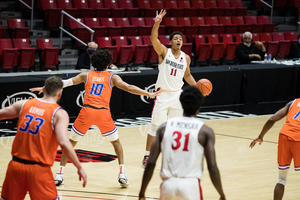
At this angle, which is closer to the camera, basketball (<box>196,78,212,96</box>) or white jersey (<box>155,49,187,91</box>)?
white jersey (<box>155,49,187,91</box>)

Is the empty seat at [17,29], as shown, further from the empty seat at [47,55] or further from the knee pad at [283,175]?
the knee pad at [283,175]

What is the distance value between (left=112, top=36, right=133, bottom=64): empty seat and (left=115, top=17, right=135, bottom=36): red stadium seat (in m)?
0.73

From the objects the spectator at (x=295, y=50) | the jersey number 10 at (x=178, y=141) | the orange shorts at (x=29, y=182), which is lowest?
the spectator at (x=295, y=50)

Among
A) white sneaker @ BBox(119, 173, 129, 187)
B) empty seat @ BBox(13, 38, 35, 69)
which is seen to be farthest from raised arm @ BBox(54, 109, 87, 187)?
empty seat @ BBox(13, 38, 35, 69)

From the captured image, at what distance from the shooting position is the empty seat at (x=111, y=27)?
15844 millimetres

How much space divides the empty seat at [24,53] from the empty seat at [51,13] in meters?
1.89

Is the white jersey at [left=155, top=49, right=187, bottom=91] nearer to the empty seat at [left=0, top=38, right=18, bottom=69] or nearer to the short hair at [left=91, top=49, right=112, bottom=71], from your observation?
the short hair at [left=91, top=49, right=112, bottom=71]

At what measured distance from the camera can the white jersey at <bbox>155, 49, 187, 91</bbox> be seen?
7816 millimetres

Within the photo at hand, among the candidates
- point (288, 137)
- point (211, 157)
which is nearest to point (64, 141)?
point (211, 157)

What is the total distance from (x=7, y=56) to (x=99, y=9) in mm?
4283

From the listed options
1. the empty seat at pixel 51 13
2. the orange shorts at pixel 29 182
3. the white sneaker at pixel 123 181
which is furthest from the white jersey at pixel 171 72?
the empty seat at pixel 51 13

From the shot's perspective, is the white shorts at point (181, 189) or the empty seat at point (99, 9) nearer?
the white shorts at point (181, 189)

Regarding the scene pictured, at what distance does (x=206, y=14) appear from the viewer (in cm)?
1883

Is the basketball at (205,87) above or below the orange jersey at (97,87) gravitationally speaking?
below
